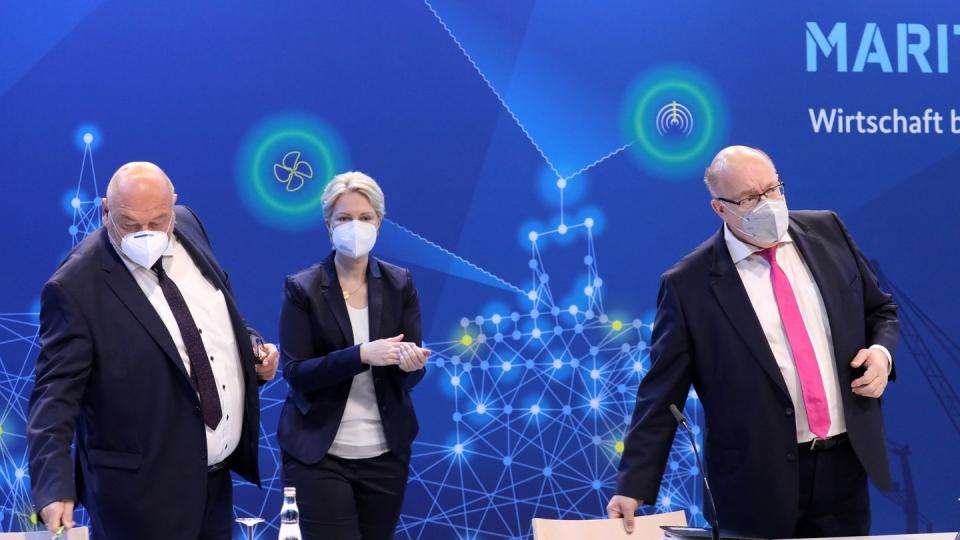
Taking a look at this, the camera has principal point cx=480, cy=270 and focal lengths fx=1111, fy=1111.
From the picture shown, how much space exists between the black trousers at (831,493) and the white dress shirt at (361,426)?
1.43 metres

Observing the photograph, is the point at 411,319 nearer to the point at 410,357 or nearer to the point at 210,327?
the point at 410,357

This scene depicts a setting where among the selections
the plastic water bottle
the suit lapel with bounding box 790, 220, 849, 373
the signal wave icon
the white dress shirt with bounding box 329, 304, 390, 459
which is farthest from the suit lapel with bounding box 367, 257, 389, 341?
the signal wave icon

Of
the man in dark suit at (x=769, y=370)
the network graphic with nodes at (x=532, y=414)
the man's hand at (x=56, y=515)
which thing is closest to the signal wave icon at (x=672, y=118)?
the network graphic with nodes at (x=532, y=414)

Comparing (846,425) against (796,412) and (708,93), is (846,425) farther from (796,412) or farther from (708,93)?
(708,93)

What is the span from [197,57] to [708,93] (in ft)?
7.72

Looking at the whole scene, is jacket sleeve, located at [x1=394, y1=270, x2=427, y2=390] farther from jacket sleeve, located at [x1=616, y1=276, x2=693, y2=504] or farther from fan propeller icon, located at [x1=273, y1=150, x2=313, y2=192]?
fan propeller icon, located at [x1=273, y1=150, x2=313, y2=192]

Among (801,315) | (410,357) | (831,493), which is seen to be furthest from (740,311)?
(410,357)

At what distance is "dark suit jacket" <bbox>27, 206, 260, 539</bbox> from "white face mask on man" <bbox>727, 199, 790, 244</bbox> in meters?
1.68

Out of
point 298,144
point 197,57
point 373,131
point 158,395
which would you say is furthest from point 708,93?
point 158,395

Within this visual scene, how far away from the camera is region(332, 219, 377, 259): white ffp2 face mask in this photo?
3.93 m

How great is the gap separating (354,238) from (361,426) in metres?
0.66

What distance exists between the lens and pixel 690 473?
5215 mm

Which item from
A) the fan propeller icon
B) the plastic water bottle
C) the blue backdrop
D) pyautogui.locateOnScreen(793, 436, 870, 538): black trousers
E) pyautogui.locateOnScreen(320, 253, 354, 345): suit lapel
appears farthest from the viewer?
the fan propeller icon

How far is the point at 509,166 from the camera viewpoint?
5090mm
